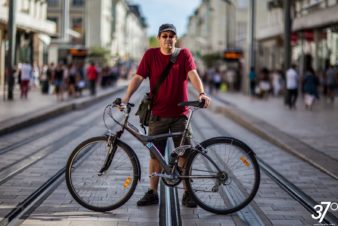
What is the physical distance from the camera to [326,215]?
6.37 m

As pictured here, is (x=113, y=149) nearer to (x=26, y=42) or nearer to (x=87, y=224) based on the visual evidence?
(x=87, y=224)

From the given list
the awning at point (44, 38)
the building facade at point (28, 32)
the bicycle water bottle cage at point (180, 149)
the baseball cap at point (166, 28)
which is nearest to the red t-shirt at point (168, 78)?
the baseball cap at point (166, 28)

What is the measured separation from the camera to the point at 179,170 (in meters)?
6.54

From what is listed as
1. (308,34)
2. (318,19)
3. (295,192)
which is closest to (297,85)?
(318,19)

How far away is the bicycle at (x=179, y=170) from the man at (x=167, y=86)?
0.52 ft

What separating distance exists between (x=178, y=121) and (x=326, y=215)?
5.53 feet

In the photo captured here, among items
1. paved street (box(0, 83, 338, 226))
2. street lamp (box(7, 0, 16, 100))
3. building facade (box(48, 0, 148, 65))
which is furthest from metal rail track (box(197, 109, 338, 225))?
building facade (box(48, 0, 148, 65))

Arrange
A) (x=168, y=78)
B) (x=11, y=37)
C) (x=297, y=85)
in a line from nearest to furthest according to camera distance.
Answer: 1. (x=168, y=78)
2. (x=11, y=37)
3. (x=297, y=85)

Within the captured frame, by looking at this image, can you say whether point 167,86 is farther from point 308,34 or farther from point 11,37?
point 308,34

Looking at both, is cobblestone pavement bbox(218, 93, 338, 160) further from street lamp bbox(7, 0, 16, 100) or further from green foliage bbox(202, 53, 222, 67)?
green foliage bbox(202, 53, 222, 67)

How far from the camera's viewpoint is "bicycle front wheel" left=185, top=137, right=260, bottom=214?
6406 millimetres

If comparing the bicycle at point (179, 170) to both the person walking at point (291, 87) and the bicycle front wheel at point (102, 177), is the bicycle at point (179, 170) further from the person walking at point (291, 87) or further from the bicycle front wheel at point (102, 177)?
the person walking at point (291, 87)

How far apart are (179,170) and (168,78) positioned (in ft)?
2.98

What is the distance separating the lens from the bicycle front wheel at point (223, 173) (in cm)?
641
